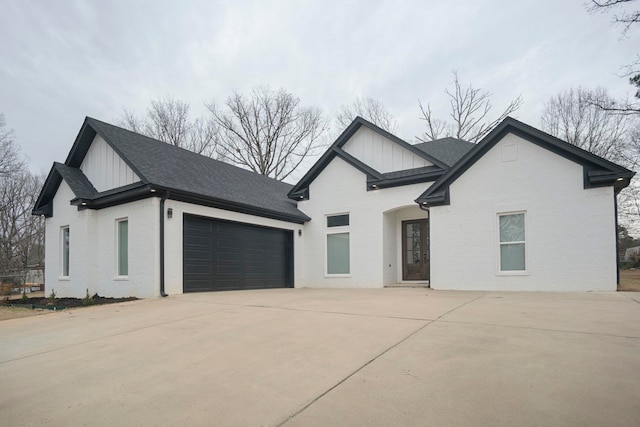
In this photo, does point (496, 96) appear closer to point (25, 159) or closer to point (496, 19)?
point (496, 19)

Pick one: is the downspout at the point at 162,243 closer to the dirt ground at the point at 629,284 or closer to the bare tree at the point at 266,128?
the dirt ground at the point at 629,284

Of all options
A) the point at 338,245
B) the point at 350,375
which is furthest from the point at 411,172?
the point at 350,375

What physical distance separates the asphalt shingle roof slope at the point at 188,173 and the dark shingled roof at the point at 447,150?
5614 mm

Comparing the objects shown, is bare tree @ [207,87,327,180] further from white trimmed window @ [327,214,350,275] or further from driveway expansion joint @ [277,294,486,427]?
driveway expansion joint @ [277,294,486,427]

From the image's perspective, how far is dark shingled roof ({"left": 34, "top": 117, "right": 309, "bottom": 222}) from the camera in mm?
10812

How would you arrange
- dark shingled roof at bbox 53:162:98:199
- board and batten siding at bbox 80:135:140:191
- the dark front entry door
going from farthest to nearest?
the dark front entry door → dark shingled roof at bbox 53:162:98:199 → board and batten siding at bbox 80:135:140:191

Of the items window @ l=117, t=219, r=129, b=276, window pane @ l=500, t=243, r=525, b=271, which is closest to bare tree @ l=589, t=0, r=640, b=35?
window pane @ l=500, t=243, r=525, b=271

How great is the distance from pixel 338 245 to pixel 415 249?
114 inches

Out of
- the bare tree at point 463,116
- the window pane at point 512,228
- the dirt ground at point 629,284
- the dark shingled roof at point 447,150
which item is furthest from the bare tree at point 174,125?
the dirt ground at point 629,284

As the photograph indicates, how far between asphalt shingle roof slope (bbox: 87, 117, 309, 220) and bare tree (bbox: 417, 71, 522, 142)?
16357 mm

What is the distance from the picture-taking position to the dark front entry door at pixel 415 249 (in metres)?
14.2

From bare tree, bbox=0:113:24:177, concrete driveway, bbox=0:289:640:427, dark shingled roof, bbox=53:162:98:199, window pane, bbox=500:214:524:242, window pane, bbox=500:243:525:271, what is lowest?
concrete driveway, bbox=0:289:640:427

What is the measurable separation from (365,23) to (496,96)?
1464cm

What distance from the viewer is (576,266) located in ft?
31.8
